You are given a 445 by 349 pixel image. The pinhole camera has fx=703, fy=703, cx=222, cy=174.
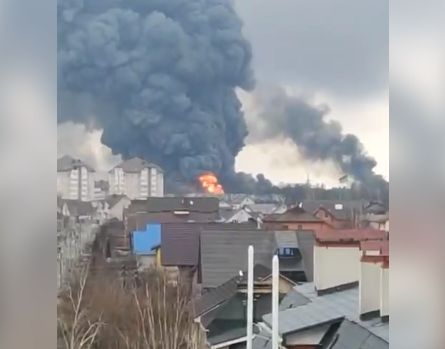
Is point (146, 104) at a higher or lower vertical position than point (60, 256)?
higher

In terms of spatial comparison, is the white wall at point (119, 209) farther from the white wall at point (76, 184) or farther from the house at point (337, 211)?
the house at point (337, 211)

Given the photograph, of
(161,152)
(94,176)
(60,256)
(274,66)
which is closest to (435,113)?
(274,66)

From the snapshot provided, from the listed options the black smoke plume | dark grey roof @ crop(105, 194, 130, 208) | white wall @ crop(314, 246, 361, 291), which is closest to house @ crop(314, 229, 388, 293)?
white wall @ crop(314, 246, 361, 291)

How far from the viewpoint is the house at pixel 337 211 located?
1.78 m

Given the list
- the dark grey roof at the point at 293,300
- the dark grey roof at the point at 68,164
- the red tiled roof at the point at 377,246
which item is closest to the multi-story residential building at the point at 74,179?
the dark grey roof at the point at 68,164

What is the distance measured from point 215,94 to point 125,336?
667mm

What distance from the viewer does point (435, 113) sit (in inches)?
69.4

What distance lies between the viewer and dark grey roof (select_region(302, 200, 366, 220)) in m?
1.77

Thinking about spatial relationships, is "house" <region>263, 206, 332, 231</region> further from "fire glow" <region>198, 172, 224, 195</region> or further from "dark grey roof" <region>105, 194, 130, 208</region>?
"dark grey roof" <region>105, 194, 130, 208</region>

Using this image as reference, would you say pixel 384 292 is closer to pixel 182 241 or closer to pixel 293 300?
pixel 293 300

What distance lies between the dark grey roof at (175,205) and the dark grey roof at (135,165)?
0.08m

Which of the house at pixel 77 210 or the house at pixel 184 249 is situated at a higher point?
the house at pixel 77 210

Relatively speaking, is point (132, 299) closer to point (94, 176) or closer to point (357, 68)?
point (94, 176)

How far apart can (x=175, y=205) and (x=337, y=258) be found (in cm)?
44
